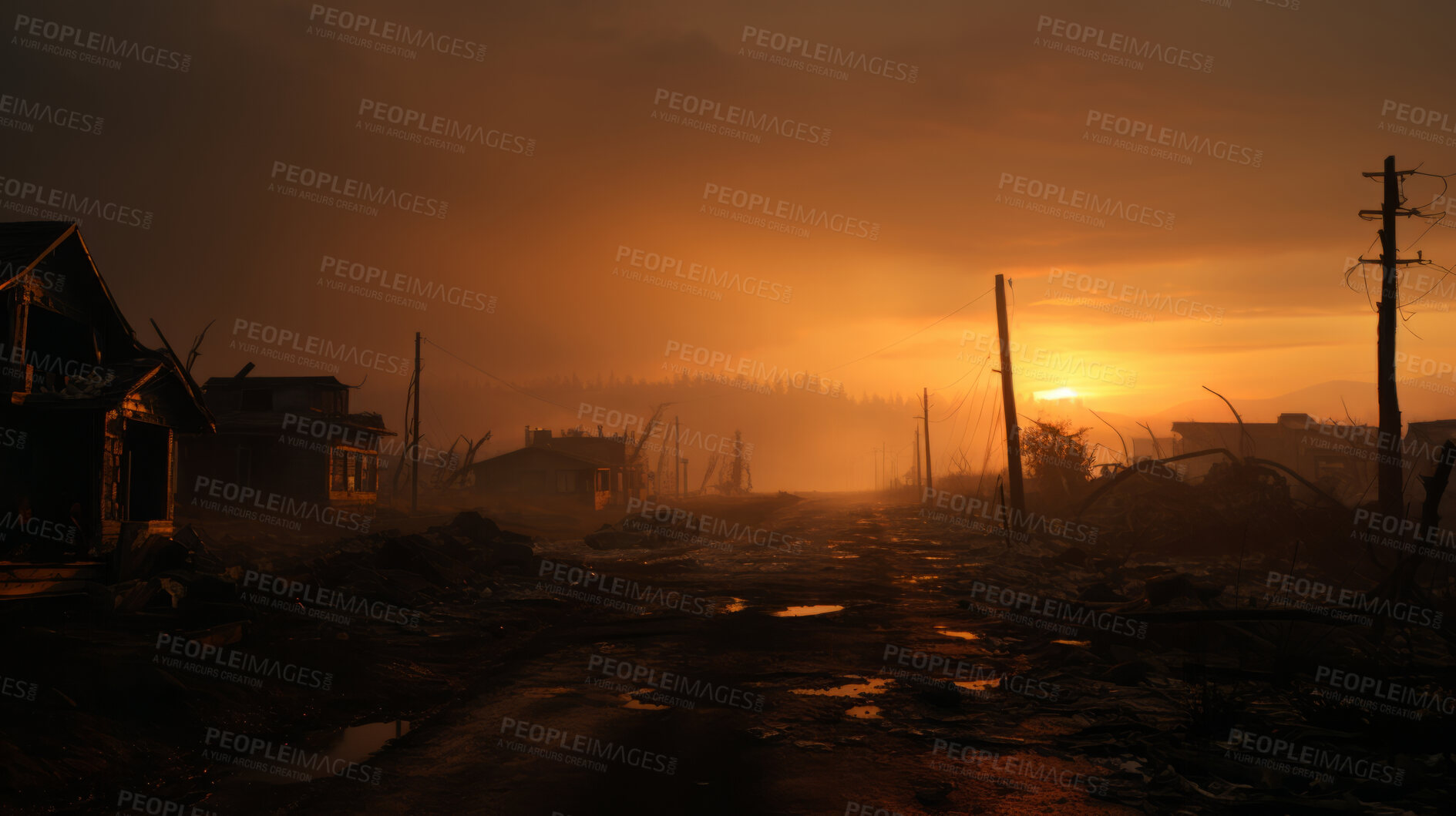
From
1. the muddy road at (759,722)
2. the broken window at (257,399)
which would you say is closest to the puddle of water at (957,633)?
the muddy road at (759,722)

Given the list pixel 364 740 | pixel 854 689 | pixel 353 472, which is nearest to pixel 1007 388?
pixel 854 689

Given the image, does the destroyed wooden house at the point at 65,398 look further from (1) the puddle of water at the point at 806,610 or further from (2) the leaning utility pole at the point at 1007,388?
(2) the leaning utility pole at the point at 1007,388

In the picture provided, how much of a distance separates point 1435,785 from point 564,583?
16.1 meters

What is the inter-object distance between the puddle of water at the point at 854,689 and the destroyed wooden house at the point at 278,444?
32.2m

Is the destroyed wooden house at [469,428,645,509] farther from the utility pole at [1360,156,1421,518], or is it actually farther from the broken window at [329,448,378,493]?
the utility pole at [1360,156,1421,518]

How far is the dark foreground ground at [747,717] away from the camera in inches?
242

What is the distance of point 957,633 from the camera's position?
44.1 ft

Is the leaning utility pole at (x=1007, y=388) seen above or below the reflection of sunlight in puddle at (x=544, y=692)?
above

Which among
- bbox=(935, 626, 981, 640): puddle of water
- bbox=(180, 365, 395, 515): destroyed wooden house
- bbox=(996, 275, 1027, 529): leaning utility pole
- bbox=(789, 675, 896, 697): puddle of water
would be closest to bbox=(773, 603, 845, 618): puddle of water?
bbox=(935, 626, 981, 640): puddle of water

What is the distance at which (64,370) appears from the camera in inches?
581

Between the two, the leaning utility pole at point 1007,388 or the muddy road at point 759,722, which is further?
the leaning utility pole at point 1007,388

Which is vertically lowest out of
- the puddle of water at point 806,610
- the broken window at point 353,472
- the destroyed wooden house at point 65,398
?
the puddle of water at point 806,610

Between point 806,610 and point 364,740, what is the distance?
944 cm

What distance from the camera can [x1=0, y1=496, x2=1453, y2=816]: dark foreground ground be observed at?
6.16m
